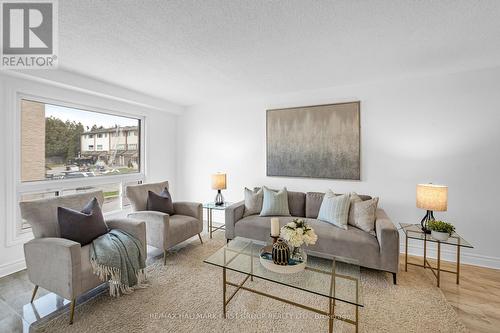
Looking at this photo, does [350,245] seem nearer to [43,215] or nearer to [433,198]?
[433,198]

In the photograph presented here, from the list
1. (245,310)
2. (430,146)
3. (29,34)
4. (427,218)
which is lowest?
(245,310)

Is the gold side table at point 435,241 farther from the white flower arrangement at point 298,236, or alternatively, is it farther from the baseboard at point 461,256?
the white flower arrangement at point 298,236

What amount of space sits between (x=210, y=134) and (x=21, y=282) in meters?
3.33

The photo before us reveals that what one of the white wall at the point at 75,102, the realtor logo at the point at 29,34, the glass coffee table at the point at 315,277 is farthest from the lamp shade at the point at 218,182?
the realtor logo at the point at 29,34

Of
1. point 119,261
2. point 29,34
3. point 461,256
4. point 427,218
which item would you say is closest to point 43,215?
point 119,261

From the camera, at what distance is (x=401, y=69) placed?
279cm

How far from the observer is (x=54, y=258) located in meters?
1.85

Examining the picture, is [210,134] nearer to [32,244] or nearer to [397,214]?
[32,244]

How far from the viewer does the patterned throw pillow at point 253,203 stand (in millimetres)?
3395

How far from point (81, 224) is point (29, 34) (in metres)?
1.80

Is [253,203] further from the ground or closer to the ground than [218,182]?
closer to the ground

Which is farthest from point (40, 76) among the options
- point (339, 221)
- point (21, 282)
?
point (339, 221)

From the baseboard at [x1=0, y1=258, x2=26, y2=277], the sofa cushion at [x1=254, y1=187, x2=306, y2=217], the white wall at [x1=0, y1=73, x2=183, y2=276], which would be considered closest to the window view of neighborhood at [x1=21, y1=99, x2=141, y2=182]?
the white wall at [x1=0, y1=73, x2=183, y2=276]

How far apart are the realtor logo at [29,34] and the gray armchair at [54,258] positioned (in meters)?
1.53
